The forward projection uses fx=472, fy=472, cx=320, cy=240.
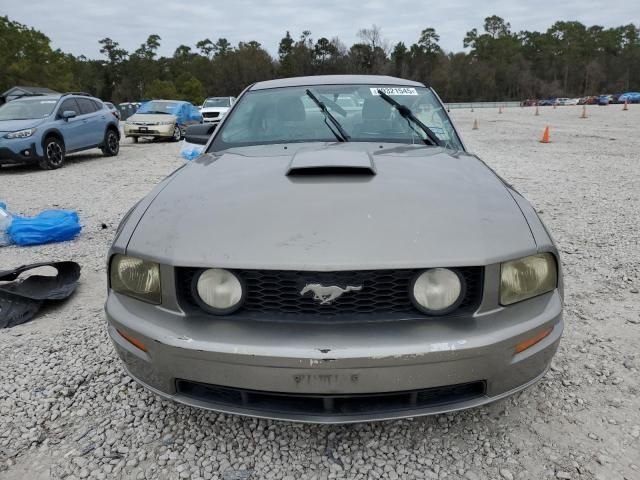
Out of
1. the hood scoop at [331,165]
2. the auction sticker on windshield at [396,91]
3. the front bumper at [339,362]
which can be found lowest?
the front bumper at [339,362]

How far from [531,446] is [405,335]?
810 millimetres

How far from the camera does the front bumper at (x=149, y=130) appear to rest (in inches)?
579

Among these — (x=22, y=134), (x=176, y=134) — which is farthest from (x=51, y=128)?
(x=176, y=134)

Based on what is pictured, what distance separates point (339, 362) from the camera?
144cm

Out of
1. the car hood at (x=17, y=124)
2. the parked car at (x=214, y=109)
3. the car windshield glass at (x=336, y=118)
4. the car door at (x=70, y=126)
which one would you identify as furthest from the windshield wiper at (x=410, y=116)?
the parked car at (x=214, y=109)

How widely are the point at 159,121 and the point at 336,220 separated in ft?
47.8

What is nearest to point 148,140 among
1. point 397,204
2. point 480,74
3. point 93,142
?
point 93,142

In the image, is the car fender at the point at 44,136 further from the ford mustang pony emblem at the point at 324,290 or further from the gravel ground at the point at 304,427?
the ford mustang pony emblem at the point at 324,290

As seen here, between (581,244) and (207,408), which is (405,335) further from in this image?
(581,244)

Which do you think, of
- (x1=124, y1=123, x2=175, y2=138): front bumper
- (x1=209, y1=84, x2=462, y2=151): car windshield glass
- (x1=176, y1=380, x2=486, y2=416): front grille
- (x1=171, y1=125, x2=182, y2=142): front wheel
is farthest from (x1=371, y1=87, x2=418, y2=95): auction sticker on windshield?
(x1=171, y1=125, x2=182, y2=142): front wheel

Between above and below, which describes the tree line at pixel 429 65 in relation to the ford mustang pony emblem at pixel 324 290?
above

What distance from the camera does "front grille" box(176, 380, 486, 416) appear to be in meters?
1.55

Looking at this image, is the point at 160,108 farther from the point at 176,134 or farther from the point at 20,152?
the point at 20,152

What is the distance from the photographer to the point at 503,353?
1539mm
